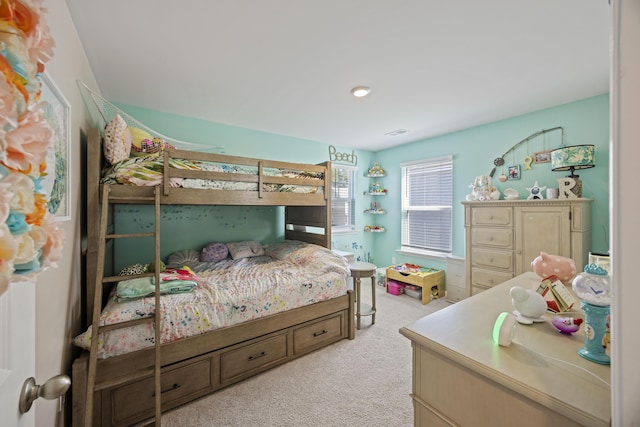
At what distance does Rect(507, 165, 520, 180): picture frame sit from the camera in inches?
126

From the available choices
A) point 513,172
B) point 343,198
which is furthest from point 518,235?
point 343,198

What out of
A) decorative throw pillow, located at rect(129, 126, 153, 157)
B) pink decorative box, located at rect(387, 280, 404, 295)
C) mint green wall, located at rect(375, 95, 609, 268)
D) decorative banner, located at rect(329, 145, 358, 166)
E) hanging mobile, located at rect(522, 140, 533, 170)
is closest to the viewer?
decorative throw pillow, located at rect(129, 126, 153, 157)

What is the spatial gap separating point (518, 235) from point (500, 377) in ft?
8.86

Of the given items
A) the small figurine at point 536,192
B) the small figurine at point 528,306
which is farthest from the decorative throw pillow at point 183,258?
the small figurine at point 536,192

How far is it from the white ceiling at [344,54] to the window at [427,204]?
1.13 metres

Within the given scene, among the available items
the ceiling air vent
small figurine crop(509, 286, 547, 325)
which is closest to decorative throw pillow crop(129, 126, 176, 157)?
small figurine crop(509, 286, 547, 325)

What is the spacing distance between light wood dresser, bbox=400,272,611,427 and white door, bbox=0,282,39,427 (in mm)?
1083

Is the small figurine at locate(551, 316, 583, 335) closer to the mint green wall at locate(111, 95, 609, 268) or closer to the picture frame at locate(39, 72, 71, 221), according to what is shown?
the picture frame at locate(39, 72, 71, 221)

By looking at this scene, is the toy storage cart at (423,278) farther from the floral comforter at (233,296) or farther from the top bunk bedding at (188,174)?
the top bunk bedding at (188,174)

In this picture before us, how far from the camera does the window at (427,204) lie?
3.98 meters

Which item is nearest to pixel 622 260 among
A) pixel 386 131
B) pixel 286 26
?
pixel 286 26

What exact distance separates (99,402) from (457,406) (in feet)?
6.36

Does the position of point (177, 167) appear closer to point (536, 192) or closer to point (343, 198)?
point (343, 198)

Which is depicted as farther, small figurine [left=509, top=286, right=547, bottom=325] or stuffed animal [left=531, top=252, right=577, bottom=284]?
stuffed animal [left=531, top=252, right=577, bottom=284]
